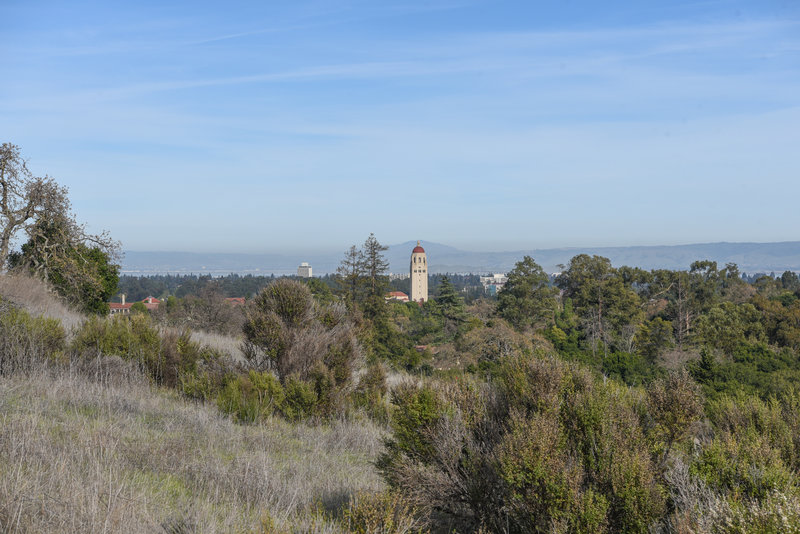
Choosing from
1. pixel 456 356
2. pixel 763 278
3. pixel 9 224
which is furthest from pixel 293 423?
pixel 763 278

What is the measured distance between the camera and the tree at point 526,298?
3488 centimetres

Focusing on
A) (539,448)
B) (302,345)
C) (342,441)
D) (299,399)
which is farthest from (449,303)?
(539,448)

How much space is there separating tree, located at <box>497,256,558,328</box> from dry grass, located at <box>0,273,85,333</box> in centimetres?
2408

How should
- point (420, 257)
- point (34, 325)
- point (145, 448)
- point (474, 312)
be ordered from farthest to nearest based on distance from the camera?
point (420, 257)
point (474, 312)
point (34, 325)
point (145, 448)

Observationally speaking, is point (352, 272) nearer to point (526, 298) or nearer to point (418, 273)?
point (526, 298)

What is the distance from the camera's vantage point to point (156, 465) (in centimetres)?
436

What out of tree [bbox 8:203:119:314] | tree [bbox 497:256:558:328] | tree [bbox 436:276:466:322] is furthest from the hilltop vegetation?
tree [bbox 436:276:466:322]

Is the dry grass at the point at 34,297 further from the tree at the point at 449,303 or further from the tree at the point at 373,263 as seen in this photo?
the tree at the point at 449,303

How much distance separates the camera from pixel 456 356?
26.9 m

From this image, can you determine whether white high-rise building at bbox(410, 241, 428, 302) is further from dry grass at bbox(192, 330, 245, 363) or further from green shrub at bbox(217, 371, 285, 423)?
green shrub at bbox(217, 371, 285, 423)

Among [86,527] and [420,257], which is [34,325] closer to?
[86,527]

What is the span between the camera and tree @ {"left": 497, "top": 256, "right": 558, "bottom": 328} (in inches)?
1373

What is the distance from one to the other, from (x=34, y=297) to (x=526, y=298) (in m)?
26.2

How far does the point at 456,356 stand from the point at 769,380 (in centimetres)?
1322
